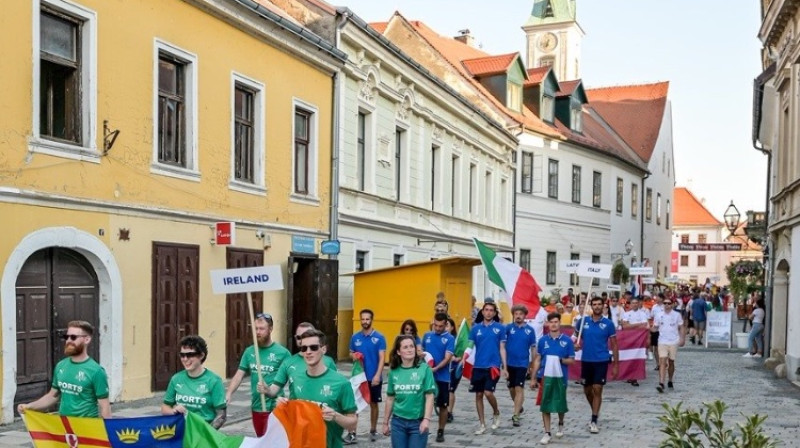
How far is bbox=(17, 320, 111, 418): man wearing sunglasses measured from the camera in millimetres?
7410

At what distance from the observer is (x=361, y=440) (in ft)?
37.4

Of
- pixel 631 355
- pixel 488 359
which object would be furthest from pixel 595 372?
pixel 631 355

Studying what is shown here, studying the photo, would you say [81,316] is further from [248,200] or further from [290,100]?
[290,100]

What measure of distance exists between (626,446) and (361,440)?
3343 mm

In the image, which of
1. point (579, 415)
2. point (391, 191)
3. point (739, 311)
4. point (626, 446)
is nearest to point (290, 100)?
point (391, 191)

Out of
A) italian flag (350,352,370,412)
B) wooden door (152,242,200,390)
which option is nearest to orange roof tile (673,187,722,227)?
wooden door (152,242,200,390)

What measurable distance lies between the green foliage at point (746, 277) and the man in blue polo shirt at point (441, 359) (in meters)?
22.7

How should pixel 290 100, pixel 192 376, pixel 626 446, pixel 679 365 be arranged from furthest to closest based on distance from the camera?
pixel 679 365
pixel 290 100
pixel 626 446
pixel 192 376

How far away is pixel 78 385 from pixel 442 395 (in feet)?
17.4

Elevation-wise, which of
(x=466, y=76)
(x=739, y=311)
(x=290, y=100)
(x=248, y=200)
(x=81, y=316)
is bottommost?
(x=739, y=311)

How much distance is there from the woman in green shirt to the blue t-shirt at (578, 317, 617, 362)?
5049 mm

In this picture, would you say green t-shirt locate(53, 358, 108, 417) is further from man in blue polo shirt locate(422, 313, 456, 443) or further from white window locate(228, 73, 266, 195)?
white window locate(228, 73, 266, 195)

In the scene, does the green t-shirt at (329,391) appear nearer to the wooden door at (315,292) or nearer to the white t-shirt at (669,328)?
the white t-shirt at (669,328)

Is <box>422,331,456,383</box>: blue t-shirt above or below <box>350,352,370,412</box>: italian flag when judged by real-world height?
above
